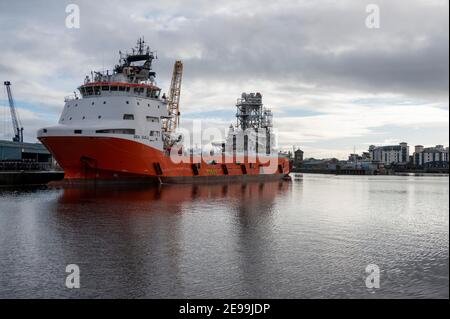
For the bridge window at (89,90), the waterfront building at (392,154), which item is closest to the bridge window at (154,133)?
the bridge window at (89,90)

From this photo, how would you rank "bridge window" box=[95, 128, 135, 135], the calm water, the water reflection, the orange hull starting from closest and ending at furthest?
the calm water, the water reflection, the orange hull, "bridge window" box=[95, 128, 135, 135]

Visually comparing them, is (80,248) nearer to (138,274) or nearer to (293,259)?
(138,274)

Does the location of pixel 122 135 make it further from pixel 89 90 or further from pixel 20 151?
pixel 20 151

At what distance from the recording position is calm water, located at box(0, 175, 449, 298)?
1128 cm

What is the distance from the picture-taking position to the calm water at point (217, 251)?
11.3m

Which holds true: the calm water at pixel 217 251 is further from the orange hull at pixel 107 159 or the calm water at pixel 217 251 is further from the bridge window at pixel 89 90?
the bridge window at pixel 89 90

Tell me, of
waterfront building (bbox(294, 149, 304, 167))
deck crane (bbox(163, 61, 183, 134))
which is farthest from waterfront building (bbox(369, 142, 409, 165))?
deck crane (bbox(163, 61, 183, 134))

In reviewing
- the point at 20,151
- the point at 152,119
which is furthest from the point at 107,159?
the point at 20,151

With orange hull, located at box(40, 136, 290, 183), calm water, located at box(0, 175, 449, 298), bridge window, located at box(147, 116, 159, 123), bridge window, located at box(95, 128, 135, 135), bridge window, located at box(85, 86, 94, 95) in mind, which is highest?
bridge window, located at box(85, 86, 94, 95)

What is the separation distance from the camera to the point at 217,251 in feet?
49.9

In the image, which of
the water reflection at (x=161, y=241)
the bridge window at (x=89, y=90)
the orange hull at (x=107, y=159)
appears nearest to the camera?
the water reflection at (x=161, y=241)

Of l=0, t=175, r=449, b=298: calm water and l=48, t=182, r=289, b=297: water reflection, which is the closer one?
l=0, t=175, r=449, b=298: calm water

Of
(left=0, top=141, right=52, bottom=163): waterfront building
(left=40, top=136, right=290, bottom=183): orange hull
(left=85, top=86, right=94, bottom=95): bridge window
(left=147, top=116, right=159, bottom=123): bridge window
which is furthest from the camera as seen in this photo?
(left=0, top=141, right=52, bottom=163): waterfront building

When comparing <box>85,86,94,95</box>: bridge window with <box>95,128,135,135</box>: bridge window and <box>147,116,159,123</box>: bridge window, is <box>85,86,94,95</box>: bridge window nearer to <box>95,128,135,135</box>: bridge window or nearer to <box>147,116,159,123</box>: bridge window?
<box>95,128,135,135</box>: bridge window
